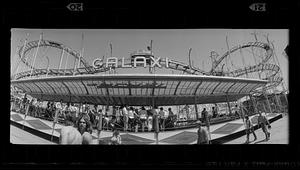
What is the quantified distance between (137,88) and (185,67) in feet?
2.90

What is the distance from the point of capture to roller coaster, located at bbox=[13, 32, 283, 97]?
4277 mm

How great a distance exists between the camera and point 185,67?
4.28 meters

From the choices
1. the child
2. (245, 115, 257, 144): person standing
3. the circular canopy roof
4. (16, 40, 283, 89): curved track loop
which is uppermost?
(16, 40, 283, 89): curved track loop

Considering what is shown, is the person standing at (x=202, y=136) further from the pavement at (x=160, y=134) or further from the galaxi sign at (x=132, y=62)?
the galaxi sign at (x=132, y=62)

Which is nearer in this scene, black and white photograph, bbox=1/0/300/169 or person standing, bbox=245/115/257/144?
black and white photograph, bbox=1/0/300/169

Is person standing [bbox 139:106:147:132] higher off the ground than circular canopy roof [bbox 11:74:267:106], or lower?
lower

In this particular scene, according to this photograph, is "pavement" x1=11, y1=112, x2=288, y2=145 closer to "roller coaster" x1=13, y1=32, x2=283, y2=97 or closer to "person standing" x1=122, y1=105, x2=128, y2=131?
"person standing" x1=122, y1=105, x2=128, y2=131

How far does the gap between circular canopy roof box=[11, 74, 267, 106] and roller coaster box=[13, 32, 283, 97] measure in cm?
10

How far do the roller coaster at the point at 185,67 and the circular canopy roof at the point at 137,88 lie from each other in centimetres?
10

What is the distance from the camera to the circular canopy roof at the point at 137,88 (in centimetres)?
424

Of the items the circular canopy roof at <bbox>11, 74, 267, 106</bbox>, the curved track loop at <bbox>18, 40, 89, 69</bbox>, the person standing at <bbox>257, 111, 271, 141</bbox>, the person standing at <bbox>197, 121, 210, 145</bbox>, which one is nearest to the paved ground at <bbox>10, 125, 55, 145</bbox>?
the circular canopy roof at <bbox>11, 74, 267, 106</bbox>
